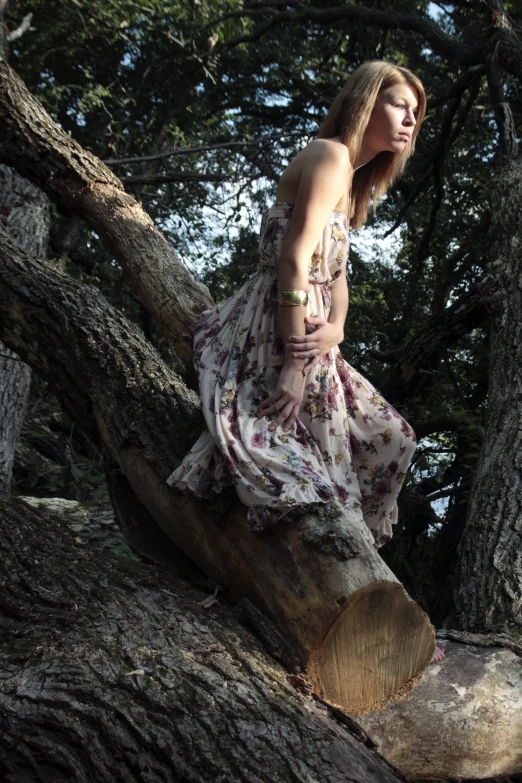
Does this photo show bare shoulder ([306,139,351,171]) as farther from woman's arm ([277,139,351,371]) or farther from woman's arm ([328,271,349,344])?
woman's arm ([328,271,349,344])

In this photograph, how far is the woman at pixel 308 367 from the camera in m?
2.08

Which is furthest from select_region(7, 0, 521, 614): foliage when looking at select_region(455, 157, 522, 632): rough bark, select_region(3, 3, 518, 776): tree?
select_region(455, 157, 522, 632): rough bark

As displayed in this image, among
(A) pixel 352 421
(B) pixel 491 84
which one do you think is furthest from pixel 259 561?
(B) pixel 491 84

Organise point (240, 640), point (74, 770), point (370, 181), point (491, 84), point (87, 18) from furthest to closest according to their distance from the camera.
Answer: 1. point (87, 18)
2. point (491, 84)
3. point (370, 181)
4. point (240, 640)
5. point (74, 770)

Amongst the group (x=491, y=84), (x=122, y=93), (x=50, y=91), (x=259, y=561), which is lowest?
(x=259, y=561)

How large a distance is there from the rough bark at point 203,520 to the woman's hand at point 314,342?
526mm

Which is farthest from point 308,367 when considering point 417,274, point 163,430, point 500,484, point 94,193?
point 417,274

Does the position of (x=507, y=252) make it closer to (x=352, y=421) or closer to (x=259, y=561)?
(x=352, y=421)

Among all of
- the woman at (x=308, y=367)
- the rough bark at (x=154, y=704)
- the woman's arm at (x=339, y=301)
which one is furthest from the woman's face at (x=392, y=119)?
the rough bark at (x=154, y=704)

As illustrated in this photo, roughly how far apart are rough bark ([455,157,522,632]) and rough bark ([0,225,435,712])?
0.69 metres

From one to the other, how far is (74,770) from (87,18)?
25.0ft

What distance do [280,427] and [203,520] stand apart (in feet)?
1.33

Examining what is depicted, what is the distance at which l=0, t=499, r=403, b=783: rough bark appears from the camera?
160 cm

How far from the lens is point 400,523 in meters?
4.63
